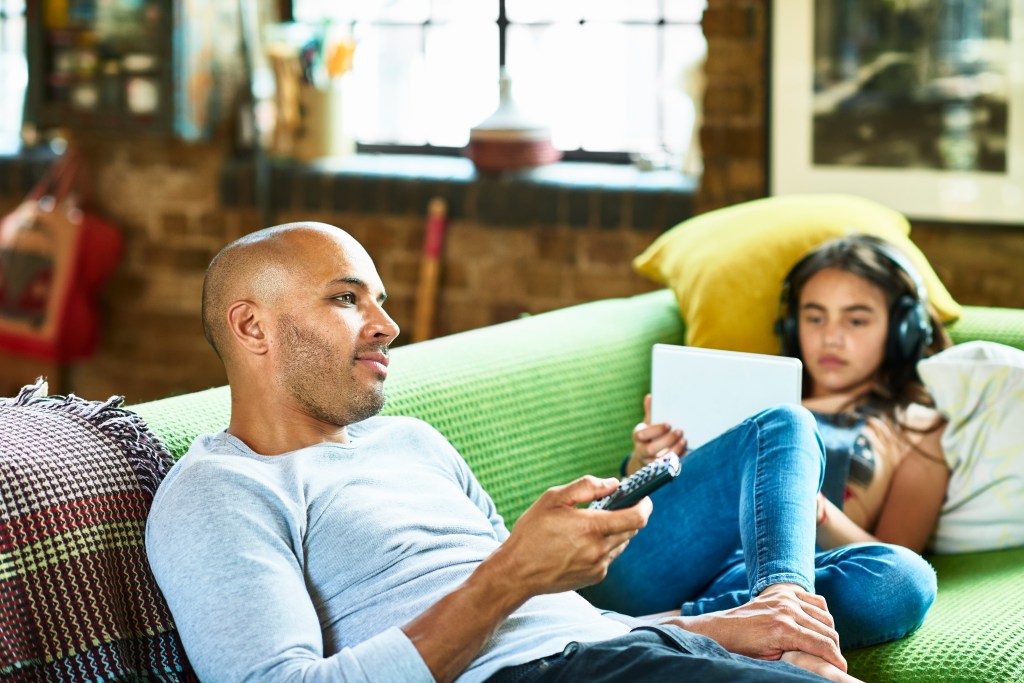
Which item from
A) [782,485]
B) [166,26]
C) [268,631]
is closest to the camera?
[268,631]

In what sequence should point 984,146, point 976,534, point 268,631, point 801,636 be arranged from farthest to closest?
point 984,146
point 976,534
point 801,636
point 268,631

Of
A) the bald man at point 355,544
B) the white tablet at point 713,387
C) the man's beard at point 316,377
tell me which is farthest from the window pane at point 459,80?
the man's beard at point 316,377

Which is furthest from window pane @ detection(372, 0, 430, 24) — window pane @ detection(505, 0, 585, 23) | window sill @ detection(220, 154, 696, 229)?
window sill @ detection(220, 154, 696, 229)

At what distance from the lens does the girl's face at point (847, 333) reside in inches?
92.6

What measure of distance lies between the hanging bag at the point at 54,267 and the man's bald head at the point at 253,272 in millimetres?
2889

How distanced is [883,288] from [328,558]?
1277mm

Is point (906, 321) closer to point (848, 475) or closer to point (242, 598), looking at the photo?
point (848, 475)

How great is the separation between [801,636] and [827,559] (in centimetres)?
37

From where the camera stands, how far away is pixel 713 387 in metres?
2.12

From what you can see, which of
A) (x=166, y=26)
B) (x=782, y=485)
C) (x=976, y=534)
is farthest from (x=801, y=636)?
(x=166, y=26)

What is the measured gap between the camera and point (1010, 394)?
227cm

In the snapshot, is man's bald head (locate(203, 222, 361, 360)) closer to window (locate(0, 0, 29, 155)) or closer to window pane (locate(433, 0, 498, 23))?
window pane (locate(433, 0, 498, 23))

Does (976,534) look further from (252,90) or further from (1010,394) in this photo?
(252,90)

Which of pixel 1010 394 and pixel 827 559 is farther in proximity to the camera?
pixel 1010 394
